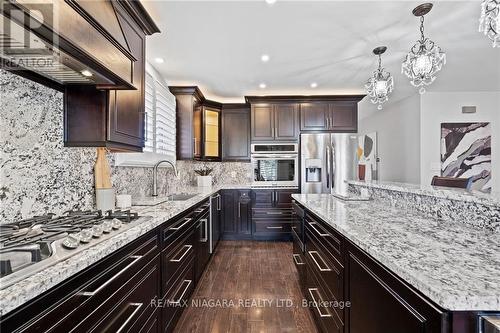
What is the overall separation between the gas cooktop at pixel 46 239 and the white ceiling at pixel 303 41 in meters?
1.77

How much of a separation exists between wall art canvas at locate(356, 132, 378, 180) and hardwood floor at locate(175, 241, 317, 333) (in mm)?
4021

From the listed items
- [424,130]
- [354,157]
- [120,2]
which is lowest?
[354,157]

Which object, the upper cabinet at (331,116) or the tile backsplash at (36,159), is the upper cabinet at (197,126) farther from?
the tile backsplash at (36,159)

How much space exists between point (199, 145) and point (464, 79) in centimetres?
449

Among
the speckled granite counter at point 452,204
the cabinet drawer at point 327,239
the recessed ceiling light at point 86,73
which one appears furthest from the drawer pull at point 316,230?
the recessed ceiling light at point 86,73

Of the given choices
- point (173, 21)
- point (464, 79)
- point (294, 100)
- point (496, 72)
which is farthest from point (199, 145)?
point (496, 72)

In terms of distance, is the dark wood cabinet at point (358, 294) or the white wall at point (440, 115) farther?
the white wall at point (440, 115)

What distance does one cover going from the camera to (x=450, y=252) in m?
0.89

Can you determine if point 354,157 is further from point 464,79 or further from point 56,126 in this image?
point 56,126

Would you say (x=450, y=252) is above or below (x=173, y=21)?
below

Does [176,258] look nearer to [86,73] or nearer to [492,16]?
[86,73]

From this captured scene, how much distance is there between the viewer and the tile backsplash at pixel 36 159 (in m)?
1.20

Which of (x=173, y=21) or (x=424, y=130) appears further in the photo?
(x=424, y=130)

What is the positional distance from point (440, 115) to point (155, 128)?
198 inches
